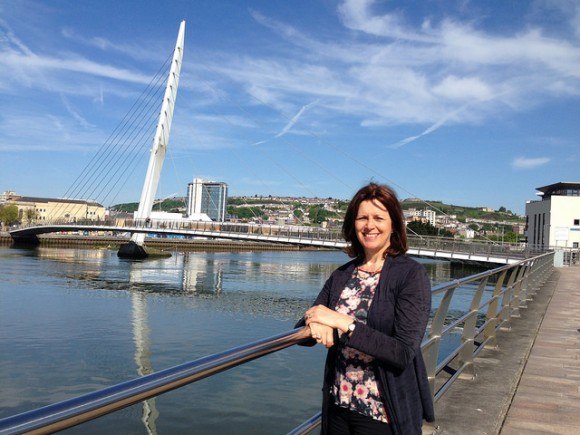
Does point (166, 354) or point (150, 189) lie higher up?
point (150, 189)

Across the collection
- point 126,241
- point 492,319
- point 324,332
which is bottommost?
point 126,241

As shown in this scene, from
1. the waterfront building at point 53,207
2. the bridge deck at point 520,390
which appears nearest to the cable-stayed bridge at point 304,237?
the bridge deck at point 520,390

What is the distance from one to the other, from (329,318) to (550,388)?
3018 millimetres

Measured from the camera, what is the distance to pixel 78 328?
1346cm

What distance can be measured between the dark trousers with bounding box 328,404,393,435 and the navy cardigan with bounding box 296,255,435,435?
0.04m

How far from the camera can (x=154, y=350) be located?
11281 millimetres

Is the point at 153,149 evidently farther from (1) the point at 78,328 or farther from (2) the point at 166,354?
(2) the point at 166,354

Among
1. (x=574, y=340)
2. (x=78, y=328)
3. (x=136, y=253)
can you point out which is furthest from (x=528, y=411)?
(x=136, y=253)

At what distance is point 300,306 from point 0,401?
1238cm

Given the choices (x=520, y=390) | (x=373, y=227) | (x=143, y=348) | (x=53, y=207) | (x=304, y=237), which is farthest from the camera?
(x=53, y=207)

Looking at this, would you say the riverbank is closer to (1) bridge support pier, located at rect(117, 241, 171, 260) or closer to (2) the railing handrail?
(1) bridge support pier, located at rect(117, 241, 171, 260)

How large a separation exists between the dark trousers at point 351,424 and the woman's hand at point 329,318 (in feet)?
0.88

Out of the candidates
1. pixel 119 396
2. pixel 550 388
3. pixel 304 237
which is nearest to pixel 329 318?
pixel 119 396

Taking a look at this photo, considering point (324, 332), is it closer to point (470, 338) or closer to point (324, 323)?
point (324, 323)
